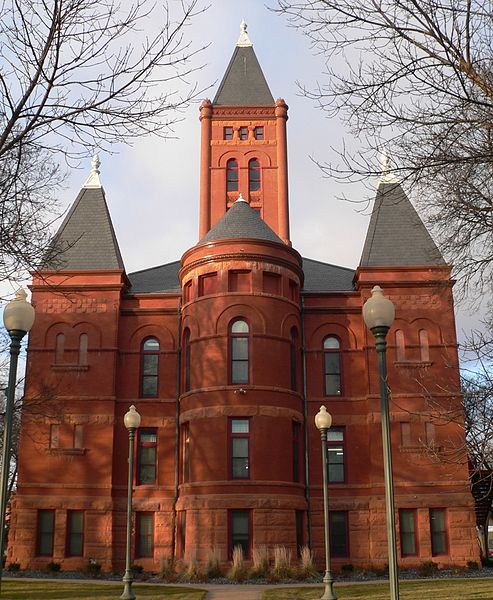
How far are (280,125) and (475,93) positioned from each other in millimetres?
30104

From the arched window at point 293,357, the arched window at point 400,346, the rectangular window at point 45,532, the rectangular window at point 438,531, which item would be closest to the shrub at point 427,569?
the rectangular window at point 438,531

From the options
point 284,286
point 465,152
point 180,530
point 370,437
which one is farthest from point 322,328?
point 465,152

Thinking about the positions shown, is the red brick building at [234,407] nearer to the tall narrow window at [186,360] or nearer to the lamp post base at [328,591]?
the tall narrow window at [186,360]

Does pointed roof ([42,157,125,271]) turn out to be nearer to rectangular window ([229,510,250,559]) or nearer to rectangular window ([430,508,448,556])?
rectangular window ([229,510,250,559])

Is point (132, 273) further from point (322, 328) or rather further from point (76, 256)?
point (322, 328)

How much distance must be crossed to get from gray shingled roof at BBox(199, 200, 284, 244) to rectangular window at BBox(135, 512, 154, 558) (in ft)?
38.0

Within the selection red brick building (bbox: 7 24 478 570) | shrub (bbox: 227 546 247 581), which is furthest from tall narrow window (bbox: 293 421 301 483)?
shrub (bbox: 227 546 247 581)

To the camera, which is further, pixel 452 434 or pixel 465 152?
pixel 452 434

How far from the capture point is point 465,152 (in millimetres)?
11859

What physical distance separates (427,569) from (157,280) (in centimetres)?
1759

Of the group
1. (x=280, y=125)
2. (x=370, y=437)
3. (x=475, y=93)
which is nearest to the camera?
(x=475, y=93)

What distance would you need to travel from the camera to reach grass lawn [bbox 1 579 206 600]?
59.0ft

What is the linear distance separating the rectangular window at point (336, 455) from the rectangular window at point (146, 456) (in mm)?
7324

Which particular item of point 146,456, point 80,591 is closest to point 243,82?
point 146,456
